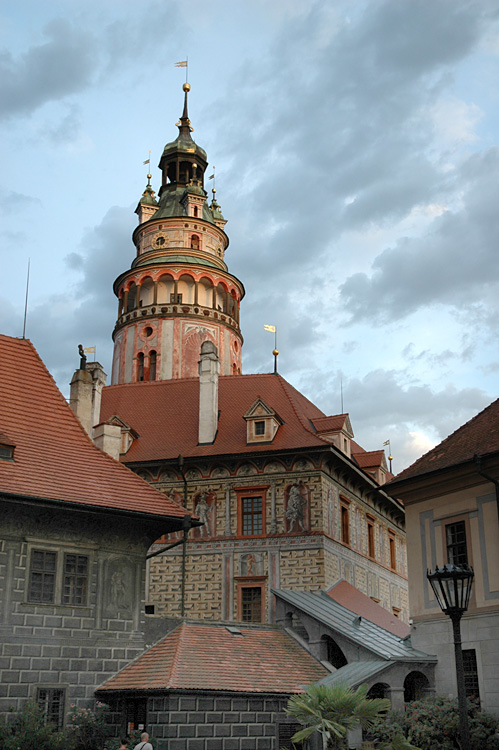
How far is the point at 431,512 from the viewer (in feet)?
65.6

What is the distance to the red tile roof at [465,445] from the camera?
19.1 metres

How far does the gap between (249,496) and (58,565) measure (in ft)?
33.3

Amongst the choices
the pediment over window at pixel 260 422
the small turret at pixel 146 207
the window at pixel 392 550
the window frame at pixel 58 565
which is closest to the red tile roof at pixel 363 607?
the pediment over window at pixel 260 422

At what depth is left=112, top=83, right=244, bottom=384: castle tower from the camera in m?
38.2

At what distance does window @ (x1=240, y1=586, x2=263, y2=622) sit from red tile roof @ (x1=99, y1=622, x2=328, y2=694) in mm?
6108

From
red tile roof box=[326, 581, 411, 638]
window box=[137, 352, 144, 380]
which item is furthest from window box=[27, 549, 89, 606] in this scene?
window box=[137, 352, 144, 380]

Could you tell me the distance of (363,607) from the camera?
79.9 feet

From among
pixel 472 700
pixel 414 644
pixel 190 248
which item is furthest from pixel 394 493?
pixel 190 248

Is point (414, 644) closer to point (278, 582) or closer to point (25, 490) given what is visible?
point (278, 582)

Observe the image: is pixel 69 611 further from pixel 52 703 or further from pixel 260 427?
pixel 260 427

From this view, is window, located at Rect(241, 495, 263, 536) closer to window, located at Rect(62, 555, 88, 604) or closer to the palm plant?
window, located at Rect(62, 555, 88, 604)

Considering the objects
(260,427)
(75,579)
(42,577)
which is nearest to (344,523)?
(260,427)

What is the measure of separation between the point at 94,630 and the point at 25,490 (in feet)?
10.8

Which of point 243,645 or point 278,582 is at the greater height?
point 278,582
